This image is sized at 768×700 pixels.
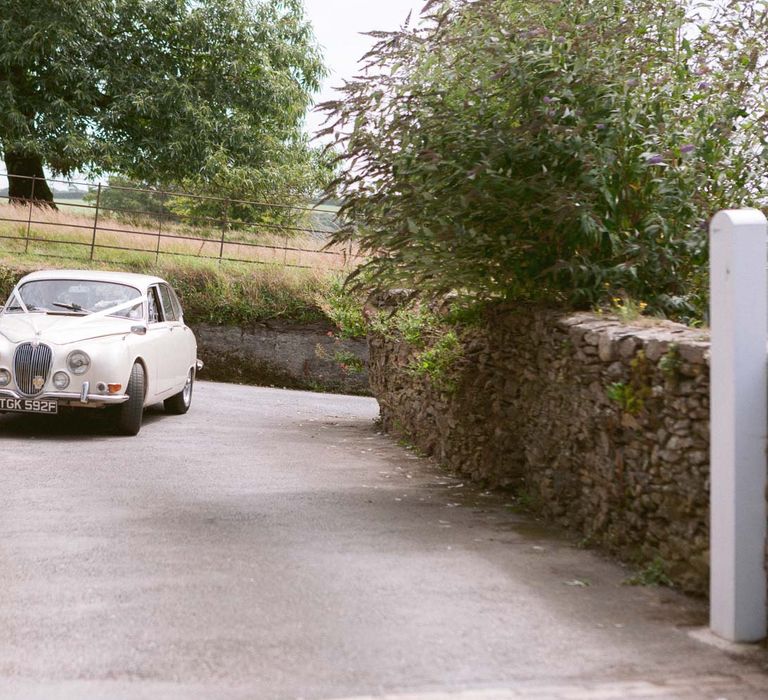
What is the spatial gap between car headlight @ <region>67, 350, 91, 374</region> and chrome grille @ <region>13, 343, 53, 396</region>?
21cm

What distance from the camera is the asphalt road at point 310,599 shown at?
4.28m

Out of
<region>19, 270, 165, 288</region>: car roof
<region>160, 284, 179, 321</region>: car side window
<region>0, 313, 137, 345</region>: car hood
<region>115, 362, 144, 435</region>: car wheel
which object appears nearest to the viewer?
<region>0, 313, 137, 345</region>: car hood

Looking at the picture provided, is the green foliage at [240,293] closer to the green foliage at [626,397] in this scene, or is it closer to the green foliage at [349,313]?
the green foliage at [349,313]

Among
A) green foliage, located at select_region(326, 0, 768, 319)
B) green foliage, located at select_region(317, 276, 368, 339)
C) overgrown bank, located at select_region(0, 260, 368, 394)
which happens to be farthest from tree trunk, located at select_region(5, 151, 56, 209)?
green foliage, located at select_region(326, 0, 768, 319)

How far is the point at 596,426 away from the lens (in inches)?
278

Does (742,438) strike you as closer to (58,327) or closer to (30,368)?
(30,368)

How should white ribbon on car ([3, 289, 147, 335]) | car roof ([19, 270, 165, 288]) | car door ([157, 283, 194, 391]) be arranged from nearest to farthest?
1. white ribbon on car ([3, 289, 147, 335])
2. car roof ([19, 270, 165, 288])
3. car door ([157, 283, 194, 391])

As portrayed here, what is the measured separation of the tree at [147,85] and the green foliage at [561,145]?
62.0 ft

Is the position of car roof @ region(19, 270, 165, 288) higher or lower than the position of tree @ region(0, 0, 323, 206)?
lower

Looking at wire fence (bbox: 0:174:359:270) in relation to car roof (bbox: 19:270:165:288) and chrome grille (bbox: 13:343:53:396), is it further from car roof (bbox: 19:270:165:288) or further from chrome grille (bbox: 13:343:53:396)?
chrome grille (bbox: 13:343:53:396)

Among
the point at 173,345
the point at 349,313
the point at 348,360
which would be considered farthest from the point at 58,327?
the point at 348,360

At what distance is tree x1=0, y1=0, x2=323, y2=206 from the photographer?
26.2 metres

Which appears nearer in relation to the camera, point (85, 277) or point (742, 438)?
point (742, 438)

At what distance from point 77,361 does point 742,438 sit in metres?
7.71
